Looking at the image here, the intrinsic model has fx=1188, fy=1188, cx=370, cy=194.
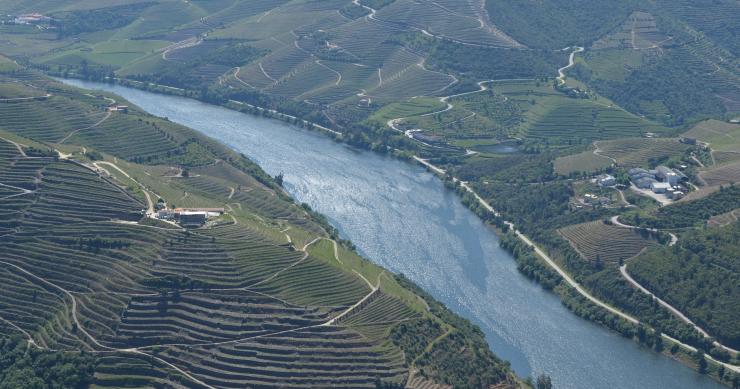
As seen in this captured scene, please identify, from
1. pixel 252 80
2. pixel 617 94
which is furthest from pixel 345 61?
pixel 617 94

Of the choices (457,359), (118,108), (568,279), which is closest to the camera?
(457,359)

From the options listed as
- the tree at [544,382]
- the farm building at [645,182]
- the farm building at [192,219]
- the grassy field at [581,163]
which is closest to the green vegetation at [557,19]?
the grassy field at [581,163]

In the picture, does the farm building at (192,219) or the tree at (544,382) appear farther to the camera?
the farm building at (192,219)

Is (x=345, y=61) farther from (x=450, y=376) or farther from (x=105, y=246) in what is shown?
(x=450, y=376)

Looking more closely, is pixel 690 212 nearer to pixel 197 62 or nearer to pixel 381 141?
pixel 381 141

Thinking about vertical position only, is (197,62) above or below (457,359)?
above

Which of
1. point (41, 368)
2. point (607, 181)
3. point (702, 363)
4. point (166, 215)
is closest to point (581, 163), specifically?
point (607, 181)

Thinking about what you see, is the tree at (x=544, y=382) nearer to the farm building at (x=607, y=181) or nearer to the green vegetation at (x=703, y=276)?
the green vegetation at (x=703, y=276)
